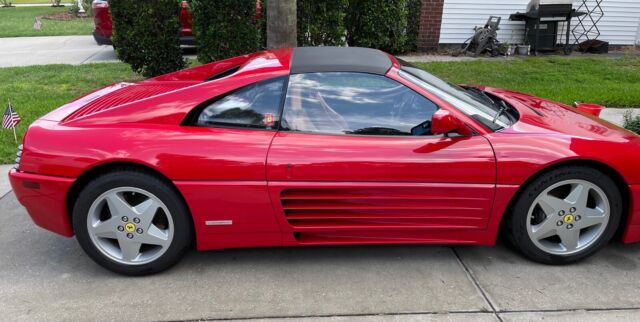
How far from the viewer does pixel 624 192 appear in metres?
3.24

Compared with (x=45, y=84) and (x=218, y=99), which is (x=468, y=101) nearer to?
(x=218, y=99)

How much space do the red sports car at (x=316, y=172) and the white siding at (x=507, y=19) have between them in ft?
25.1

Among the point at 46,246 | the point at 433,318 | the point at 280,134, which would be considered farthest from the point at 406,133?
the point at 46,246

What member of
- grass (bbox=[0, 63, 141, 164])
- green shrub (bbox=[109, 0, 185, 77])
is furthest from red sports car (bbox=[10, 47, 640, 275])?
green shrub (bbox=[109, 0, 185, 77])

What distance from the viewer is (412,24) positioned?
1030 centimetres

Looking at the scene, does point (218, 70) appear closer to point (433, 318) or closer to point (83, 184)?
point (83, 184)

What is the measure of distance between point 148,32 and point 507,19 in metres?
7.15

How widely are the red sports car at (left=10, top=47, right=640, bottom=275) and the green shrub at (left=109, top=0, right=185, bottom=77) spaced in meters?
4.37

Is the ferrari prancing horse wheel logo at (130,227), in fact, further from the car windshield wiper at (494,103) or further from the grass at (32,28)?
the grass at (32,28)

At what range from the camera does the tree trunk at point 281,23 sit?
6117mm

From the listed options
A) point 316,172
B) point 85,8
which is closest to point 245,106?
point 316,172

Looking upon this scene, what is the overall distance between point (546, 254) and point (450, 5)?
8.11 metres

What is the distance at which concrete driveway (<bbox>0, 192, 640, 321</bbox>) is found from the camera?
9.43 ft

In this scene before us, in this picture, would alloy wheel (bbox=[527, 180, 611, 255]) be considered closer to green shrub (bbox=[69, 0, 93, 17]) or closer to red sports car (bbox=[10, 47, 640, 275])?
red sports car (bbox=[10, 47, 640, 275])
